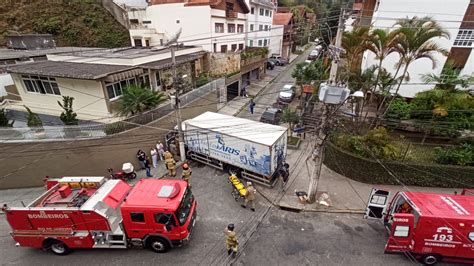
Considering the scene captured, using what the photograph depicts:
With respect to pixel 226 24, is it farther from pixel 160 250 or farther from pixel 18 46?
pixel 160 250

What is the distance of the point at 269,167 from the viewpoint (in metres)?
13.0

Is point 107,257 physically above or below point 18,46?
Answer: below

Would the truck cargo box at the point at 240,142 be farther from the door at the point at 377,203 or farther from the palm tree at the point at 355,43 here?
the palm tree at the point at 355,43

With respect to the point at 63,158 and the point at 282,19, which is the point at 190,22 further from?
the point at 282,19

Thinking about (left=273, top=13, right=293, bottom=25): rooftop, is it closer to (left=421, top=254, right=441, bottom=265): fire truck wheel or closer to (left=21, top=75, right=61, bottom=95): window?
(left=21, top=75, right=61, bottom=95): window

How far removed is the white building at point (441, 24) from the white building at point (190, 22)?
15.7 m

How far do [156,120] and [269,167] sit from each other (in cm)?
852

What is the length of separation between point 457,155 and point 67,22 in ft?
145

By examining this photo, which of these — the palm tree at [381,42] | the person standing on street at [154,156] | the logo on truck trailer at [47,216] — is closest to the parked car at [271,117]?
the palm tree at [381,42]

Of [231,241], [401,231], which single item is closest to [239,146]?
[231,241]

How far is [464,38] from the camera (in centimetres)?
1841

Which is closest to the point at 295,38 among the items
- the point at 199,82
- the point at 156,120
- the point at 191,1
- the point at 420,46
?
the point at 191,1

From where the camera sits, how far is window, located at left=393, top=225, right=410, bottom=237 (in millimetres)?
8820

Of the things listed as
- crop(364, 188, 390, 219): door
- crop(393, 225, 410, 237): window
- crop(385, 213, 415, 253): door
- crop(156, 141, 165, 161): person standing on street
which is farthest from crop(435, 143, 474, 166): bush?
crop(156, 141, 165, 161): person standing on street
